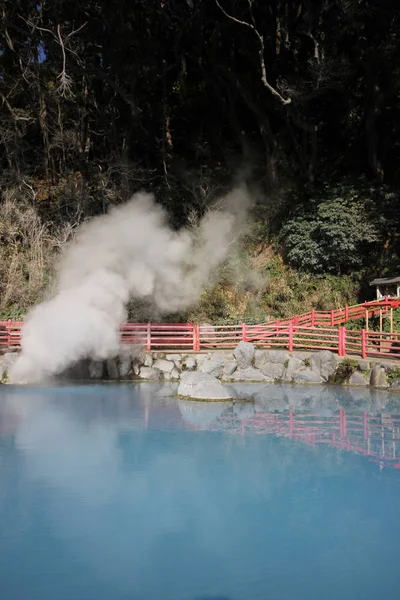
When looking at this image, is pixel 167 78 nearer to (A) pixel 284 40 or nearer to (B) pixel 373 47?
(A) pixel 284 40

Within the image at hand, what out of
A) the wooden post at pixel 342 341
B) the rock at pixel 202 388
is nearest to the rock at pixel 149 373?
the rock at pixel 202 388

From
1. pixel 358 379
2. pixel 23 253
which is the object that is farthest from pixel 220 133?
pixel 358 379

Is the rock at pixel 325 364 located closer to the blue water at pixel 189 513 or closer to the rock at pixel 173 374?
the rock at pixel 173 374

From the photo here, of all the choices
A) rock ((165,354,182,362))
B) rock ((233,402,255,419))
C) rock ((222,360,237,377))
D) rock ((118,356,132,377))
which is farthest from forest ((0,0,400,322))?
rock ((233,402,255,419))

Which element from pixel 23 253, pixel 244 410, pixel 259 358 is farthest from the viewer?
pixel 23 253

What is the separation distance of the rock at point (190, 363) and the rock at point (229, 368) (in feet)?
3.04

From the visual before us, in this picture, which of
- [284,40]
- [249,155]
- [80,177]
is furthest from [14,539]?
[284,40]

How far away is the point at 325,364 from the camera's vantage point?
15016mm

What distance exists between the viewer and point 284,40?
25281 millimetres

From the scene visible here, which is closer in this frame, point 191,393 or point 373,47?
point 191,393

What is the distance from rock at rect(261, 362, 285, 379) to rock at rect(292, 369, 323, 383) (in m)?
0.39

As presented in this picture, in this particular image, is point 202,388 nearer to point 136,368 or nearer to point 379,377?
point 136,368

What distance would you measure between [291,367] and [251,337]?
1.88 m

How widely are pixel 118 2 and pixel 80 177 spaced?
7.47 metres
